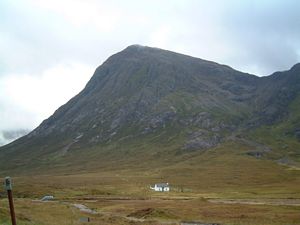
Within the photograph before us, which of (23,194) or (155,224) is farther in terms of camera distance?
(23,194)

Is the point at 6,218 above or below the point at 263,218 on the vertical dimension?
above

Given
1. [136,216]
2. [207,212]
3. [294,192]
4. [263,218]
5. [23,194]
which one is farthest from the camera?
[23,194]

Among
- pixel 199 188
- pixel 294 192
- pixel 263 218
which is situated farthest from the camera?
pixel 199 188

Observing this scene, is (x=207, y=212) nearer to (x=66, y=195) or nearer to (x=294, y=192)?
(x=294, y=192)

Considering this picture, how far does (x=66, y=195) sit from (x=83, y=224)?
11268 cm

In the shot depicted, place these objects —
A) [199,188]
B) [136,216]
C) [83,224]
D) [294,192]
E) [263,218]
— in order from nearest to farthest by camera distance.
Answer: [83,224] < [263,218] < [136,216] < [294,192] < [199,188]

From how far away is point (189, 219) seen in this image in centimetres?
8381

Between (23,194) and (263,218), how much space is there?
11406cm

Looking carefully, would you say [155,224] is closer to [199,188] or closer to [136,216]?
[136,216]

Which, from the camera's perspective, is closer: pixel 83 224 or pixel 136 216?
pixel 83 224

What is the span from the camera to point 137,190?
182 metres

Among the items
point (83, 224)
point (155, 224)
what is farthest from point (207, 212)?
point (83, 224)

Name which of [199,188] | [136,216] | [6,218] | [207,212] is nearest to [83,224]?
[6,218]

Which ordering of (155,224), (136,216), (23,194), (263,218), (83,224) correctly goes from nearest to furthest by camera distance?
(83,224) < (155,224) < (263,218) < (136,216) < (23,194)
